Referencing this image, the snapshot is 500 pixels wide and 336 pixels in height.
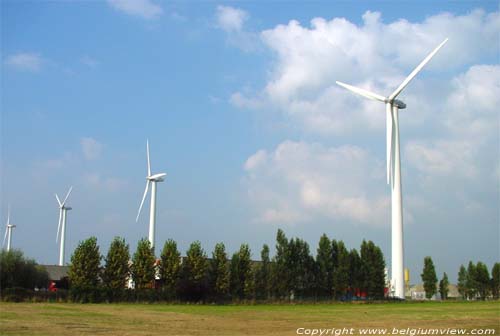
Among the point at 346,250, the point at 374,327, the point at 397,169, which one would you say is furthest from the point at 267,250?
the point at 374,327

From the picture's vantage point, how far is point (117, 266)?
247 ft

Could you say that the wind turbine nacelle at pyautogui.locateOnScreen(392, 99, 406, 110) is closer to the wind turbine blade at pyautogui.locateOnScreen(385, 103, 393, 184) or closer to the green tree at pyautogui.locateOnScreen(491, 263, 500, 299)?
the wind turbine blade at pyautogui.locateOnScreen(385, 103, 393, 184)

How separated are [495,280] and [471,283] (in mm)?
4649

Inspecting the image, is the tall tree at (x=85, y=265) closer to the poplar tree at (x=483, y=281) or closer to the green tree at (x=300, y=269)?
the green tree at (x=300, y=269)

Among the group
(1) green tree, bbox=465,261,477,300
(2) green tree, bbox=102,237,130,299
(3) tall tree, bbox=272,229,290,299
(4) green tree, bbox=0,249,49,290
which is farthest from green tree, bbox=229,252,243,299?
(1) green tree, bbox=465,261,477,300

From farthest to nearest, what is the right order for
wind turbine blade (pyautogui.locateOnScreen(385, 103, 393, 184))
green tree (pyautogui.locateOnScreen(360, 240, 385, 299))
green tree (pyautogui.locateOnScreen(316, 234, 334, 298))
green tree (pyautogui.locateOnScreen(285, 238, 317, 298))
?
green tree (pyautogui.locateOnScreen(360, 240, 385, 299)) → green tree (pyautogui.locateOnScreen(316, 234, 334, 298)) → green tree (pyautogui.locateOnScreen(285, 238, 317, 298)) → wind turbine blade (pyautogui.locateOnScreen(385, 103, 393, 184))

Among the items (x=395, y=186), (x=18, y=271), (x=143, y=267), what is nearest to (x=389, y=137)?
(x=395, y=186)

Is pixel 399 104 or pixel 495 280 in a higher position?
pixel 399 104

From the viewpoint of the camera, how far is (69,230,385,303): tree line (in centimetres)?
7331

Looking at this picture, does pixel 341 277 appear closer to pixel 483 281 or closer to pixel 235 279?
pixel 235 279

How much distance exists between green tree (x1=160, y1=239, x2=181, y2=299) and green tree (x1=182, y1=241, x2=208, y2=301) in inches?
43.6

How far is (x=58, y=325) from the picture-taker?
31.9 metres

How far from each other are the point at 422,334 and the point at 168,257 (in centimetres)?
5374

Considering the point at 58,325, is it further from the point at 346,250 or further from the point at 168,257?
the point at 346,250
